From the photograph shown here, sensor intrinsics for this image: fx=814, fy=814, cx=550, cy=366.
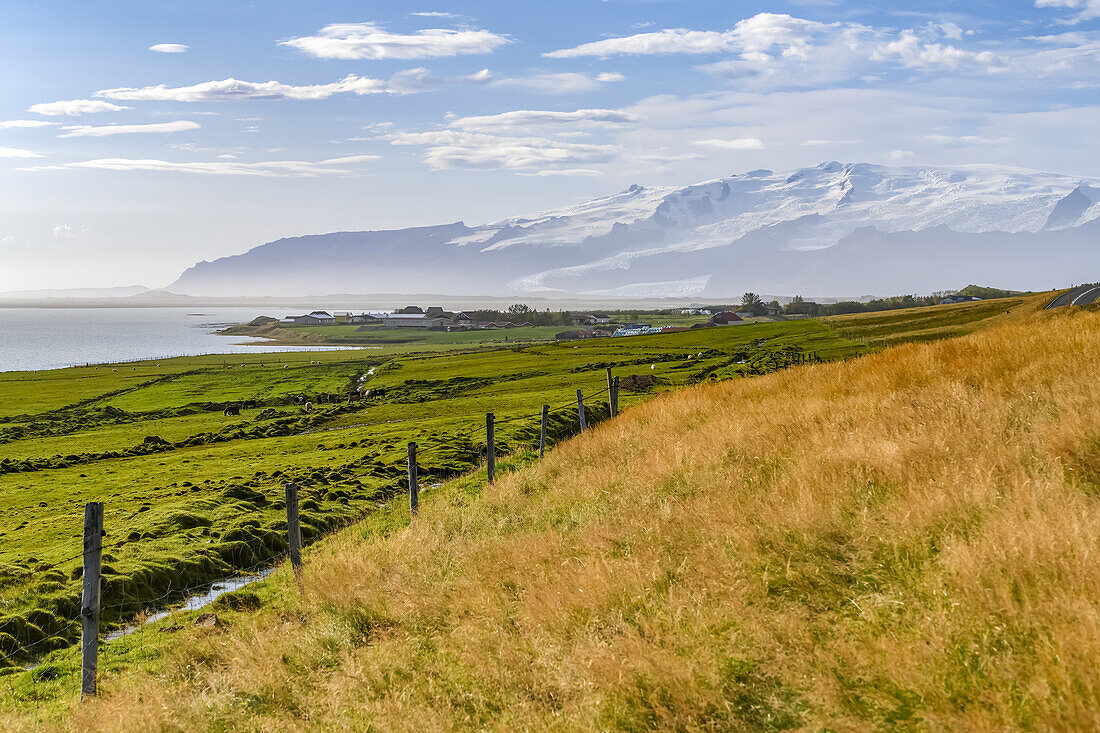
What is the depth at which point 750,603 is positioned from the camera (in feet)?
26.6

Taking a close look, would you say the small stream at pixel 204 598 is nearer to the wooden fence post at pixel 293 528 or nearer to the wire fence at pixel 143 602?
the wire fence at pixel 143 602

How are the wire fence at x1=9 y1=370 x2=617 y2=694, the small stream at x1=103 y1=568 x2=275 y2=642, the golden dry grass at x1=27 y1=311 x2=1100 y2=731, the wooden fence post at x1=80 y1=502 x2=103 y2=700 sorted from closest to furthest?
the golden dry grass at x1=27 y1=311 x2=1100 y2=731, the wooden fence post at x1=80 y1=502 x2=103 y2=700, the wire fence at x1=9 y1=370 x2=617 y2=694, the small stream at x1=103 y1=568 x2=275 y2=642

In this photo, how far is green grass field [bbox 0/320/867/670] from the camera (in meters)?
22.1

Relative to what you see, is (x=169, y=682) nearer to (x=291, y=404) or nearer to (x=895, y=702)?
(x=895, y=702)

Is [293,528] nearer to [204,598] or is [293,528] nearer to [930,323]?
[204,598]

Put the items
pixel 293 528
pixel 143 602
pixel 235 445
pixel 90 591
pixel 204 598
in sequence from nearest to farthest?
1. pixel 90 591
2. pixel 293 528
3. pixel 143 602
4. pixel 204 598
5. pixel 235 445

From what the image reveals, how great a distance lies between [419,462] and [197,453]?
74.0 feet

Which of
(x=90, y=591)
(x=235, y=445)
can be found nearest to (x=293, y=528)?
(x=90, y=591)

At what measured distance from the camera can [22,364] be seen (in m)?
191

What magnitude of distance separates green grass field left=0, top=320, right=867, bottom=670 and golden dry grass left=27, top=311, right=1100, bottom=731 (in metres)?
9.06

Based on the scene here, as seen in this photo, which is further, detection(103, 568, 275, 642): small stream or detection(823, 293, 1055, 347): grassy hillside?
detection(823, 293, 1055, 347): grassy hillside

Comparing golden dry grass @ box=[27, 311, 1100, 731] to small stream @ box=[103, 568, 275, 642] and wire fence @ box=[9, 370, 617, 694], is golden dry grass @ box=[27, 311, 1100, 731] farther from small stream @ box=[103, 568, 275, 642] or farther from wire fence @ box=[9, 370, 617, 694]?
small stream @ box=[103, 568, 275, 642]

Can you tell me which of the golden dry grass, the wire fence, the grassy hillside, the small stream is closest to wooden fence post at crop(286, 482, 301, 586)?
the wire fence

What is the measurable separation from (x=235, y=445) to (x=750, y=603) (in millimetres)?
52564
